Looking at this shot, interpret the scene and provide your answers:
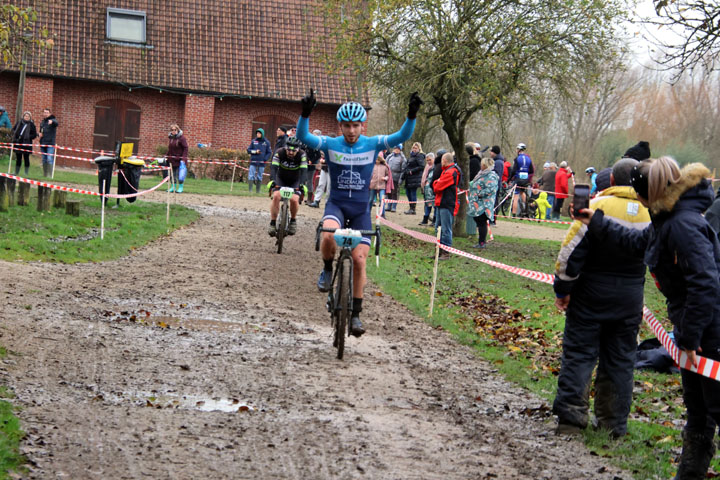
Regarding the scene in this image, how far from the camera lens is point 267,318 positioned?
9906 mm

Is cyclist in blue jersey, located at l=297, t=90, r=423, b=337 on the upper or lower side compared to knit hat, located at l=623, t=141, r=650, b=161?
lower

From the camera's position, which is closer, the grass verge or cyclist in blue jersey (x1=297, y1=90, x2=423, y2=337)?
the grass verge

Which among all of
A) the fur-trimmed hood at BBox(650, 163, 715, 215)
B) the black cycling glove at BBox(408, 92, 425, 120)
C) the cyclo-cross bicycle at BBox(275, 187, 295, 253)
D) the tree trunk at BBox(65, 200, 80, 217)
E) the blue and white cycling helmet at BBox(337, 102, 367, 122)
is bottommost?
the tree trunk at BBox(65, 200, 80, 217)

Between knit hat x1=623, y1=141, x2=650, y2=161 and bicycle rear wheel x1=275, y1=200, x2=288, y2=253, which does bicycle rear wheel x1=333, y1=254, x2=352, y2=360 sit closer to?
knit hat x1=623, y1=141, x2=650, y2=161

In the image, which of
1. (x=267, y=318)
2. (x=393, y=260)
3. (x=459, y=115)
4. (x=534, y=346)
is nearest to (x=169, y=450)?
(x=267, y=318)

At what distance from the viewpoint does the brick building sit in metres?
36.3

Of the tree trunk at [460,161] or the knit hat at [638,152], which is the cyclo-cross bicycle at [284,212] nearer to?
the tree trunk at [460,161]

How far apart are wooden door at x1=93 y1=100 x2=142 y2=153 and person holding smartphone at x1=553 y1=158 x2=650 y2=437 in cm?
3266

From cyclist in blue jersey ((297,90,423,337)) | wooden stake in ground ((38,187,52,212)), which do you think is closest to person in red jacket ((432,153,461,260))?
wooden stake in ground ((38,187,52,212))

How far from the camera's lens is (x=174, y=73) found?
1469 inches

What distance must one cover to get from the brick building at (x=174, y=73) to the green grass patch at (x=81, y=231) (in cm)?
1707

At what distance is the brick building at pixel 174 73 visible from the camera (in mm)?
36281

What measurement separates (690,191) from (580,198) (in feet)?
2.45

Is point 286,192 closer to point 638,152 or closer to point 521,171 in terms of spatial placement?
point 638,152
